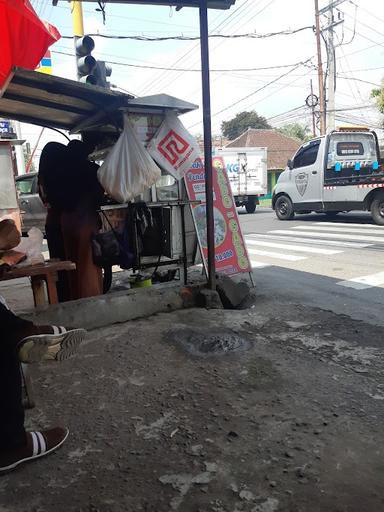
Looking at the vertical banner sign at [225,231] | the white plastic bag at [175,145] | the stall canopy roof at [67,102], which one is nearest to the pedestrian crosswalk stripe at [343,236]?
the vertical banner sign at [225,231]

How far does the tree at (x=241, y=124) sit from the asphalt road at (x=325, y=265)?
4916cm

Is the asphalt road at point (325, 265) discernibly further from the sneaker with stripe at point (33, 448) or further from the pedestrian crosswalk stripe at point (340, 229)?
the sneaker with stripe at point (33, 448)

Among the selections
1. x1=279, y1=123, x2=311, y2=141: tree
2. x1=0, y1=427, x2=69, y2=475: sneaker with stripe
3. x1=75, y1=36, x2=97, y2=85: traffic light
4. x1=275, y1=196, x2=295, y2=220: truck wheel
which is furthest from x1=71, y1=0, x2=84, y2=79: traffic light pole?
x1=279, y1=123, x2=311, y2=141: tree

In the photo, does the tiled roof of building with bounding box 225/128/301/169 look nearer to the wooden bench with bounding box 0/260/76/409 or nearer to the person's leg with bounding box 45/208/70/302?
the person's leg with bounding box 45/208/70/302

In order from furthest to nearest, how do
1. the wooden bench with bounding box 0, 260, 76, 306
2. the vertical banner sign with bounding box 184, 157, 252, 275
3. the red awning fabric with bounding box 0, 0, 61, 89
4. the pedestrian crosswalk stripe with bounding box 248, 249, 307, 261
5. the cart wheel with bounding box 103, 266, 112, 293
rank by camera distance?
the pedestrian crosswalk stripe with bounding box 248, 249, 307, 261 < the vertical banner sign with bounding box 184, 157, 252, 275 < the cart wheel with bounding box 103, 266, 112, 293 < the wooden bench with bounding box 0, 260, 76, 306 < the red awning fabric with bounding box 0, 0, 61, 89

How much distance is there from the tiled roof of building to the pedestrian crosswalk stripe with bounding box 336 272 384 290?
37.1 meters

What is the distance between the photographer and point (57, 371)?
3.30 metres

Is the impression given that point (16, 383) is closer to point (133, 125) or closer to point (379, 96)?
point (133, 125)

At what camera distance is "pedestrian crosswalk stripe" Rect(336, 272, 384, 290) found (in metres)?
5.94

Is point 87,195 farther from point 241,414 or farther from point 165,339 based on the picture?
point 241,414

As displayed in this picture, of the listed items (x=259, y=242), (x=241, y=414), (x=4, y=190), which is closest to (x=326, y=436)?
(x=241, y=414)

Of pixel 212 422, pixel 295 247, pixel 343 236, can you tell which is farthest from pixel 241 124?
pixel 212 422

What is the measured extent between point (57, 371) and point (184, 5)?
11.2 feet

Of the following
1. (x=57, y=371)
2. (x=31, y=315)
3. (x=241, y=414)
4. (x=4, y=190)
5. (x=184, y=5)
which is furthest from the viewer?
(x=4, y=190)
